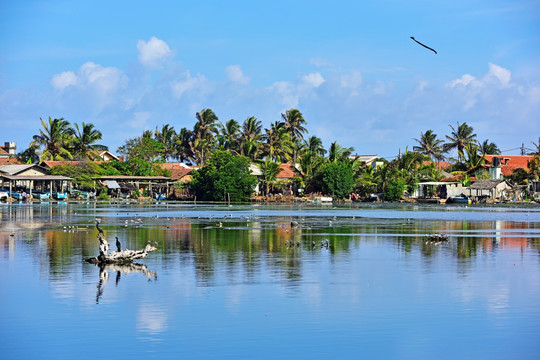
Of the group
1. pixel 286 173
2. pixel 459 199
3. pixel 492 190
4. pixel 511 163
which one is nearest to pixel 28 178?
pixel 286 173

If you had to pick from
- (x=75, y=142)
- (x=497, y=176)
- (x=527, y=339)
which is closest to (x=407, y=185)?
(x=497, y=176)

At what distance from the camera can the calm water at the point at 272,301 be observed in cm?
1409

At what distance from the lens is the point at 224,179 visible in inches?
3543

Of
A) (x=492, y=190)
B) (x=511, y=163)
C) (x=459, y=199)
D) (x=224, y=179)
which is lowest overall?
(x=459, y=199)

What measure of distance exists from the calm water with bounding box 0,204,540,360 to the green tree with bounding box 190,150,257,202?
57404 millimetres

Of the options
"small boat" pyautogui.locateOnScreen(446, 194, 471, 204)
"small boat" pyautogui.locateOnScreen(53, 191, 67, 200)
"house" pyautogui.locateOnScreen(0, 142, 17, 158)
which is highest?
"house" pyautogui.locateOnScreen(0, 142, 17, 158)

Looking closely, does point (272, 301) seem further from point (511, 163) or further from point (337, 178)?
point (511, 163)

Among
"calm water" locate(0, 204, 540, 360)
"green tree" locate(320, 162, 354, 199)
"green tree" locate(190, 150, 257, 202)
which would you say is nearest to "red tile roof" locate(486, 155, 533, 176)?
"green tree" locate(320, 162, 354, 199)

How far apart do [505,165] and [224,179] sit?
1607 inches

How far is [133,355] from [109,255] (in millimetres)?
10849

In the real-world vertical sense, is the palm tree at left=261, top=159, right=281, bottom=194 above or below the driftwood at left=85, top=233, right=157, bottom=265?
above

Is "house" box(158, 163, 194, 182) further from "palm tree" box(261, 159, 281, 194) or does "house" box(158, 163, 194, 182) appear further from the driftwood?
the driftwood

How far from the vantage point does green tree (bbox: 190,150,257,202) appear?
89688 mm

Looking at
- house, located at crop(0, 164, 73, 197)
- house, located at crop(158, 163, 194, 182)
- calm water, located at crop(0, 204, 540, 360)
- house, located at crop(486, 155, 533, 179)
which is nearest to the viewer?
calm water, located at crop(0, 204, 540, 360)
